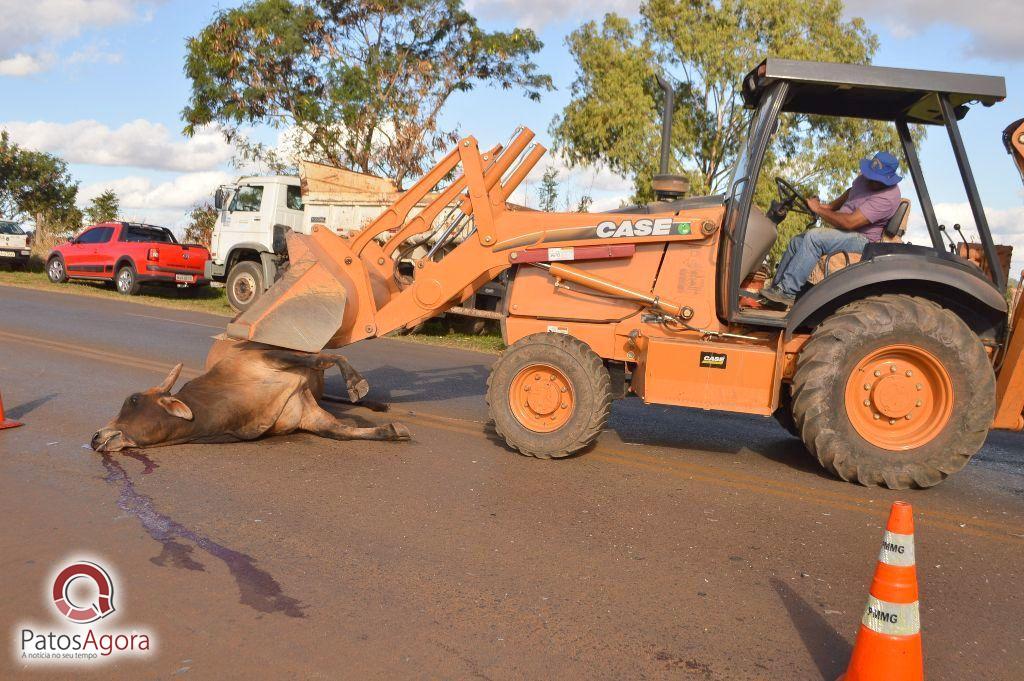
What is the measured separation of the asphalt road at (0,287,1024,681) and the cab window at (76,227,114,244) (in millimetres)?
17704

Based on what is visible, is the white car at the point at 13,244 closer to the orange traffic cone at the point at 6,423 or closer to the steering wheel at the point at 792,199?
the orange traffic cone at the point at 6,423

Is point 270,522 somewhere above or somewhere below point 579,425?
below

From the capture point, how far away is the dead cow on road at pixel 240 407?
627 cm

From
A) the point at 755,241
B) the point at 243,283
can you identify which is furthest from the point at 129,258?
the point at 755,241

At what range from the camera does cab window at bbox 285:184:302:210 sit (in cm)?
1936

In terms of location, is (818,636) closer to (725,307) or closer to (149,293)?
(725,307)

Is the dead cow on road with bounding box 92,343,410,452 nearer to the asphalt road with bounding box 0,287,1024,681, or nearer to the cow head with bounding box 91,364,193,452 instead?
the cow head with bounding box 91,364,193,452

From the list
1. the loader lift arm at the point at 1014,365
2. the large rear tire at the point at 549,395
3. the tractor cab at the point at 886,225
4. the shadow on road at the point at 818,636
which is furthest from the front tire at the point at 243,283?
the shadow on road at the point at 818,636

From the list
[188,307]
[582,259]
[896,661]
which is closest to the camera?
[896,661]

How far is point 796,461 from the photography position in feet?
23.4

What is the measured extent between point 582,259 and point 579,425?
4.29ft

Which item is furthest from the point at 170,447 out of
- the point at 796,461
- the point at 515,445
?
the point at 796,461

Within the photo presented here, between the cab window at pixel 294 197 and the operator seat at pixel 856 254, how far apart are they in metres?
14.7

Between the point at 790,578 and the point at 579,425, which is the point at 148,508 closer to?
the point at 579,425
